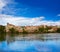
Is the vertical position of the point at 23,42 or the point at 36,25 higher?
the point at 36,25

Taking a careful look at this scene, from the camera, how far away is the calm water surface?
3834 mm

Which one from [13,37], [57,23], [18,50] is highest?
[57,23]

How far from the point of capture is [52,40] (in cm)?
402

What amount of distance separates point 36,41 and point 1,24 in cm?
83

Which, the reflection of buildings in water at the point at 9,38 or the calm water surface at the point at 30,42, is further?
the reflection of buildings in water at the point at 9,38

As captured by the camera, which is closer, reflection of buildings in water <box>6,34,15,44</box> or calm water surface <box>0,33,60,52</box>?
calm water surface <box>0,33,60,52</box>

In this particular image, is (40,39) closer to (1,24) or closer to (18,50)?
(18,50)

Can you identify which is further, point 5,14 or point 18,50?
point 5,14

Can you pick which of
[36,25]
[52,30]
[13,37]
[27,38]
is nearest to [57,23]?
[52,30]

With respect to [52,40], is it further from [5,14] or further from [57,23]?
[5,14]

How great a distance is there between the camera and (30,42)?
3984mm

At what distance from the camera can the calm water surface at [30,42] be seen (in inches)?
151

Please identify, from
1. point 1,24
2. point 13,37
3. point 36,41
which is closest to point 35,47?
point 36,41

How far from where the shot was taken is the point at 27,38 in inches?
160
